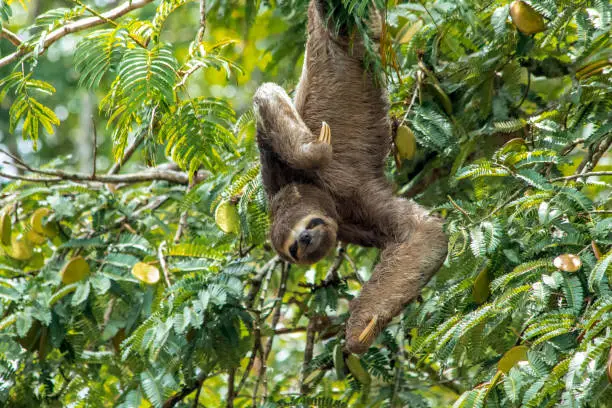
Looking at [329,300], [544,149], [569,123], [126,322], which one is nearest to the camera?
[544,149]

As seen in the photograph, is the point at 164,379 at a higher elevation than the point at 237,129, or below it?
below

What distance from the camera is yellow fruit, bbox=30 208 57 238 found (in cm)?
576

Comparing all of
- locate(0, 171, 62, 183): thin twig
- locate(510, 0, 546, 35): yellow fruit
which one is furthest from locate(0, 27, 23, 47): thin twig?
locate(510, 0, 546, 35): yellow fruit

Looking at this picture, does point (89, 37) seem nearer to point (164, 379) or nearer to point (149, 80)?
point (149, 80)

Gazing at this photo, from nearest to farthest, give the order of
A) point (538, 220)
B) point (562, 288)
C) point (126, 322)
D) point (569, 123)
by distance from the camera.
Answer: point (562, 288), point (538, 220), point (569, 123), point (126, 322)

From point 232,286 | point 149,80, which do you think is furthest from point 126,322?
point 149,80

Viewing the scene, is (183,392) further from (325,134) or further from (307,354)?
(325,134)

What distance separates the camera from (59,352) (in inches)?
217

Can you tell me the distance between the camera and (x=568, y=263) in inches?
130

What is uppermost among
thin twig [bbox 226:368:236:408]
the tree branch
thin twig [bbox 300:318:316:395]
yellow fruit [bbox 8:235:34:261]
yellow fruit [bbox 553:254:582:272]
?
yellow fruit [bbox 553:254:582:272]

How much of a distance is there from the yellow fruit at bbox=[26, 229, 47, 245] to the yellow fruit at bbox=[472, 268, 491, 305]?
11.1 ft

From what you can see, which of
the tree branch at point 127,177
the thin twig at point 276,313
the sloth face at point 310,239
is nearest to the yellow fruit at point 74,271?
the tree branch at point 127,177

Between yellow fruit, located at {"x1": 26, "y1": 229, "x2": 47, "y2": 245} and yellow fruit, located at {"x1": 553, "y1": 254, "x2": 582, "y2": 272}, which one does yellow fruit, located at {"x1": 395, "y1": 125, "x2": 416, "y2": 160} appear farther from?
yellow fruit, located at {"x1": 26, "y1": 229, "x2": 47, "y2": 245}

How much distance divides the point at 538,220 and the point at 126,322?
2886 millimetres
